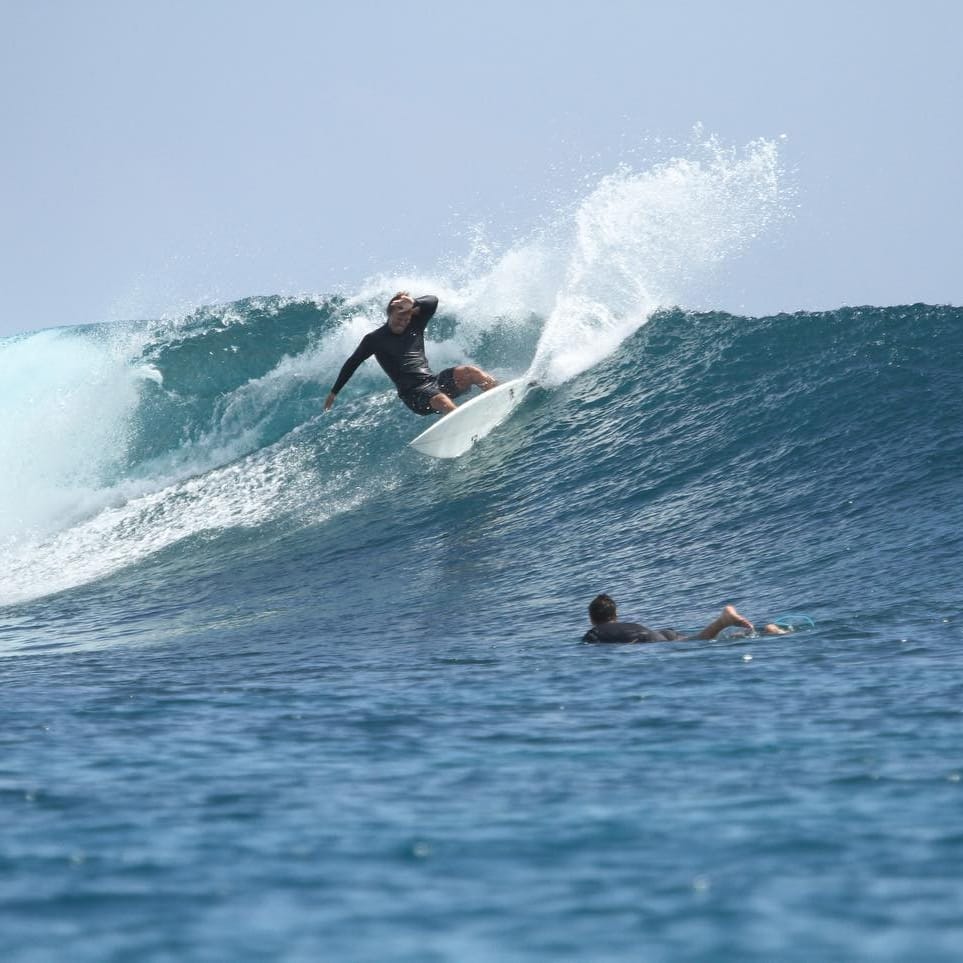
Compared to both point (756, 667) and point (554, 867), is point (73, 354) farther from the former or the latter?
point (554, 867)

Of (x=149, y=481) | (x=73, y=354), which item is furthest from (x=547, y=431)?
(x=73, y=354)

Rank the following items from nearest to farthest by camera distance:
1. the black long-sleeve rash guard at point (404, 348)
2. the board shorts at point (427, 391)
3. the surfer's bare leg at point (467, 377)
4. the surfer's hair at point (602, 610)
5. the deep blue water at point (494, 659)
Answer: the deep blue water at point (494, 659), the surfer's hair at point (602, 610), the black long-sleeve rash guard at point (404, 348), the board shorts at point (427, 391), the surfer's bare leg at point (467, 377)

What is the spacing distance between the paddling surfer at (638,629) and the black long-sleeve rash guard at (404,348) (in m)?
6.35

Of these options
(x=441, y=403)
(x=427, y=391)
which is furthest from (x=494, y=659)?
(x=441, y=403)

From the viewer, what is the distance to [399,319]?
14.0 m

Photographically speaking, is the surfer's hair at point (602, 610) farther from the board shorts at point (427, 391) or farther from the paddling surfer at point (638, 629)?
the board shorts at point (427, 391)

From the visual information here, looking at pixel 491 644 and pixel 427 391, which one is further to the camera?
pixel 427 391

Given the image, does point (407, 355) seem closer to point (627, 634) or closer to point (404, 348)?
point (404, 348)

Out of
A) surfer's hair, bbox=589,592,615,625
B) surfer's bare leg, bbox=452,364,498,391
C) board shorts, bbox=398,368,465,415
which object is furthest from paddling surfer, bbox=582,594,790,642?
surfer's bare leg, bbox=452,364,498,391

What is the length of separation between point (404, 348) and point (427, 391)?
0.60m

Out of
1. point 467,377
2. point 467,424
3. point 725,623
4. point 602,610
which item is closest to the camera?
point 725,623

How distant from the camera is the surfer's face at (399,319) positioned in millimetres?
13953

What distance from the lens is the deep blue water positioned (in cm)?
366

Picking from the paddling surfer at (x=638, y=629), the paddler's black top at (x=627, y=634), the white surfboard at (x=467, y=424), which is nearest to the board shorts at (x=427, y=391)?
the white surfboard at (x=467, y=424)
